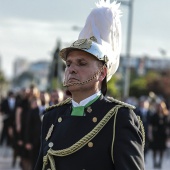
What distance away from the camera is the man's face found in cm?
380

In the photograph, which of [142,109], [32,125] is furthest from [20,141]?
[142,109]

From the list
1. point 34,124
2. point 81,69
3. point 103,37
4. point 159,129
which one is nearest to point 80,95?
point 81,69

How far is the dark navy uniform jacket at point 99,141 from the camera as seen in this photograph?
3.64 metres

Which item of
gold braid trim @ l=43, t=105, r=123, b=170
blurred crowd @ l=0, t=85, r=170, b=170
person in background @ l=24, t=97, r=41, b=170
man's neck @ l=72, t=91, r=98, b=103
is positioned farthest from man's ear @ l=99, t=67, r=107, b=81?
person in background @ l=24, t=97, r=41, b=170

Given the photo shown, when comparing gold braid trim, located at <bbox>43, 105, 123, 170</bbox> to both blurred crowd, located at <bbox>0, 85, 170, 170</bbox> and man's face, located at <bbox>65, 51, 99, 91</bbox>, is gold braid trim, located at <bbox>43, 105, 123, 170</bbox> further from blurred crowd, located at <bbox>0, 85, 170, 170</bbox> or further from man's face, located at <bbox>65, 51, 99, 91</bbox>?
blurred crowd, located at <bbox>0, 85, 170, 170</bbox>

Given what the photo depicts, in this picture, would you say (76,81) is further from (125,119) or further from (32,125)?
(32,125)

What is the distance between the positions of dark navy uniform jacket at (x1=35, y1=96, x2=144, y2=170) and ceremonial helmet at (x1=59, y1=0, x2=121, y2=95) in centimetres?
28

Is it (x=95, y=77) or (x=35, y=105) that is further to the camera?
(x=35, y=105)

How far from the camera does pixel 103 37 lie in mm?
4113

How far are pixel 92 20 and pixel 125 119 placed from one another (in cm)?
83

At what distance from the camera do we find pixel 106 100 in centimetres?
396

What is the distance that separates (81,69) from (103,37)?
389 mm

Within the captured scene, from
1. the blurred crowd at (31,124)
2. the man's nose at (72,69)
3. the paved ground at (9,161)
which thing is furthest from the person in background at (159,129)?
the man's nose at (72,69)

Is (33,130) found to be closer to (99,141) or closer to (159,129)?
(159,129)
